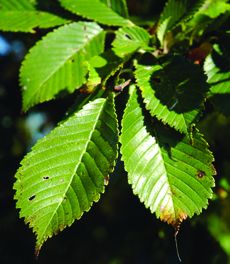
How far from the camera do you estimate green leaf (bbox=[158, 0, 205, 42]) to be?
827 millimetres

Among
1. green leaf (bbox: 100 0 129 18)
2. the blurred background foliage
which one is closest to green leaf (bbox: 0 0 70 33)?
green leaf (bbox: 100 0 129 18)

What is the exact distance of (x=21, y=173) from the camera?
0.63m

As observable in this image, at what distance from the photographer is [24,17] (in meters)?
0.98

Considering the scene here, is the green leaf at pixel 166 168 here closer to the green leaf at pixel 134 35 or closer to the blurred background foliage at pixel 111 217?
the green leaf at pixel 134 35

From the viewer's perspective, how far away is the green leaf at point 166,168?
0.62 m

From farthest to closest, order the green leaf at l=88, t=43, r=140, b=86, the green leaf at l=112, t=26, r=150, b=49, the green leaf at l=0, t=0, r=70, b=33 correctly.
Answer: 1. the green leaf at l=0, t=0, r=70, b=33
2. the green leaf at l=112, t=26, r=150, b=49
3. the green leaf at l=88, t=43, r=140, b=86

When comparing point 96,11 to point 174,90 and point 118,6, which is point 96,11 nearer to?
point 118,6

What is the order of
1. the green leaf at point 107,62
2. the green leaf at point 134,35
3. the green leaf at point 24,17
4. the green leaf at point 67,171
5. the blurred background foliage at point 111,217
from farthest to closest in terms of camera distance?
the blurred background foliage at point 111,217 → the green leaf at point 24,17 → the green leaf at point 134,35 → the green leaf at point 107,62 → the green leaf at point 67,171

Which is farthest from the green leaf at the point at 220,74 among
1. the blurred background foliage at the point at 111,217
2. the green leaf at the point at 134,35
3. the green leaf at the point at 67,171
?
the green leaf at the point at 67,171

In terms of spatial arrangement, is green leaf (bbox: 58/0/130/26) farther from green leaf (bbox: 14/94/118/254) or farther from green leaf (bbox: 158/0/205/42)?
green leaf (bbox: 14/94/118/254)

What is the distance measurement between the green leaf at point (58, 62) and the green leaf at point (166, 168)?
1.15 feet

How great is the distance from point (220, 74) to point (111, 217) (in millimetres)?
1443

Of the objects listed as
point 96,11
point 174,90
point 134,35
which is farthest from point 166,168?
point 96,11

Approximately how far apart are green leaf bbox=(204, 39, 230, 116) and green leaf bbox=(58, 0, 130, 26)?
15.1 inches
